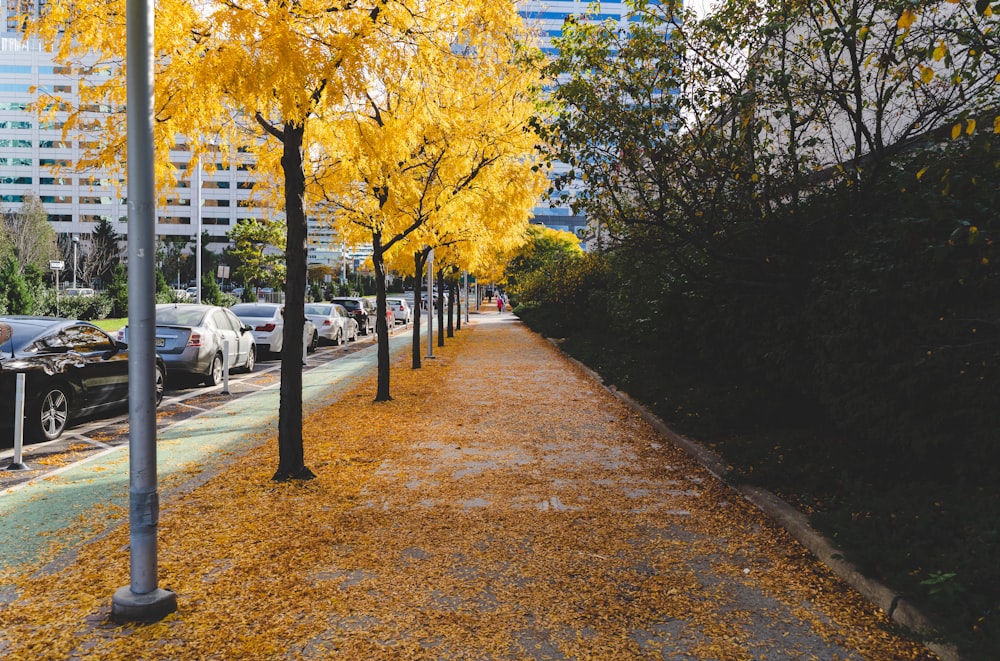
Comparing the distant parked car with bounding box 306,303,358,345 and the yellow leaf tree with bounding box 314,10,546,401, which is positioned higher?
the yellow leaf tree with bounding box 314,10,546,401

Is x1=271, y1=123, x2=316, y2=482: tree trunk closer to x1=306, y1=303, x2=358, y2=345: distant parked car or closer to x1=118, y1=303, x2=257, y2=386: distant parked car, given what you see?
x1=118, y1=303, x2=257, y2=386: distant parked car

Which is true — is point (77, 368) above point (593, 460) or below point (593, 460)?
above

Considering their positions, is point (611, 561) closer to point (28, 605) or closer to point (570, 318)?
point (28, 605)

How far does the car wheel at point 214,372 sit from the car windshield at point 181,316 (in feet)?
2.48

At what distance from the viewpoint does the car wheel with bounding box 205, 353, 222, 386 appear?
14.4 meters

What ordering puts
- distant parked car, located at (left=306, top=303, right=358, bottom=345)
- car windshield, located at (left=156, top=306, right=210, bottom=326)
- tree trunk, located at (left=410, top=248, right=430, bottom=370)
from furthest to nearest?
distant parked car, located at (left=306, top=303, right=358, bottom=345), tree trunk, located at (left=410, top=248, right=430, bottom=370), car windshield, located at (left=156, top=306, right=210, bottom=326)

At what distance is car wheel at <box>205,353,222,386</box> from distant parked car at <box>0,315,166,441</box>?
391 centimetres

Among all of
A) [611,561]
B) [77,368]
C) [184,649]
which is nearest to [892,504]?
[611,561]

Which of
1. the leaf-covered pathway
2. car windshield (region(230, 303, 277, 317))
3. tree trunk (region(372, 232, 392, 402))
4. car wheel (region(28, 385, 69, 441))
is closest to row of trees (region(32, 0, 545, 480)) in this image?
the leaf-covered pathway

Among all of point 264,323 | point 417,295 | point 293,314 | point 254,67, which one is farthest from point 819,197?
point 264,323

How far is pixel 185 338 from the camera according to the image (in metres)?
13.8

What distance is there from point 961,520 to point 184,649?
4367 mm

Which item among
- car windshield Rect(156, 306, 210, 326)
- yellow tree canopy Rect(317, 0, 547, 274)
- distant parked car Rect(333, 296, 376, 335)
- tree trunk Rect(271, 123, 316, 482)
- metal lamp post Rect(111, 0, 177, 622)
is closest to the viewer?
metal lamp post Rect(111, 0, 177, 622)

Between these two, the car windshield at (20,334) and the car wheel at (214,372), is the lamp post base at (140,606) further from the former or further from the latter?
the car wheel at (214,372)
